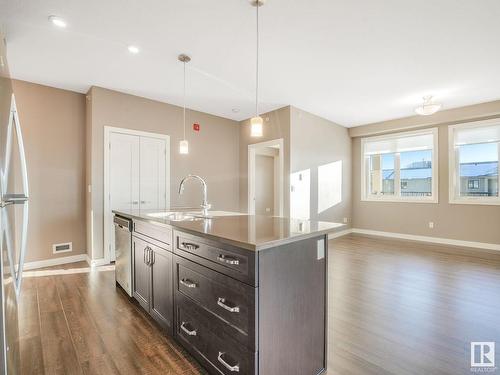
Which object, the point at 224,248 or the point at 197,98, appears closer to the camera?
the point at 224,248

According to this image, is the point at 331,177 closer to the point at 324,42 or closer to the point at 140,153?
the point at 324,42

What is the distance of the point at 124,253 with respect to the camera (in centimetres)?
265

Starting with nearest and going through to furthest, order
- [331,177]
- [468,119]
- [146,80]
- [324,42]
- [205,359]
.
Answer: [205,359] < [324,42] < [146,80] < [468,119] < [331,177]

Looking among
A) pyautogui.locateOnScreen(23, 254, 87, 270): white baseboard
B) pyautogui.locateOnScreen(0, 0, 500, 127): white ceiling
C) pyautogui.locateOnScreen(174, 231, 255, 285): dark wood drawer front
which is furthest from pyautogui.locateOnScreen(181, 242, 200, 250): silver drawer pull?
pyautogui.locateOnScreen(23, 254, 87, 270): white baseboard

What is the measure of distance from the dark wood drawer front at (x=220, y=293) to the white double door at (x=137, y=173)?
2.78m

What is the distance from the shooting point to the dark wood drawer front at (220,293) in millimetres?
1237

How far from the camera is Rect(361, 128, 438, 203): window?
5391 millimetres

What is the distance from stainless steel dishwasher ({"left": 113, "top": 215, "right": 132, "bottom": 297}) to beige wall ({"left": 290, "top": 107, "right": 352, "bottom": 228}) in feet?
9.69

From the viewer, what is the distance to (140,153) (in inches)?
168

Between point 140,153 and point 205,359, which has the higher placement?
point 140,153

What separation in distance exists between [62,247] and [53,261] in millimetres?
218

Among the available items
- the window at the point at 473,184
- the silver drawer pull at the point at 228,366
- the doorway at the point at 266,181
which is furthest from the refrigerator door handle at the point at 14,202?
the window at the point at 473,184

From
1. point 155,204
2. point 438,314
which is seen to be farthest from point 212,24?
point 438,314

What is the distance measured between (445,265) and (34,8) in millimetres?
5588
